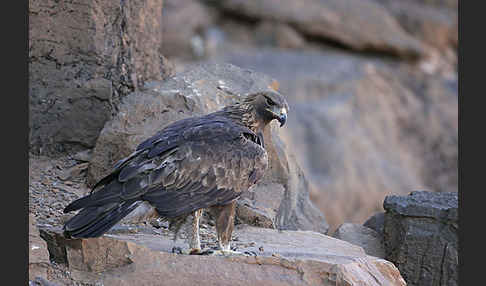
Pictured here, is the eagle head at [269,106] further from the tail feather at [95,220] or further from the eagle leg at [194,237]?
the tail feather at [95,220]

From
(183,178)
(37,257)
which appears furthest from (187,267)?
(37,257)

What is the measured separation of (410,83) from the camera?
2180cm

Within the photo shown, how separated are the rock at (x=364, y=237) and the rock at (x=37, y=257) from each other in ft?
13.4

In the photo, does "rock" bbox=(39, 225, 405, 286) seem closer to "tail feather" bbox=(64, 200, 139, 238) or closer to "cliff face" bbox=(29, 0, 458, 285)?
"cliff face" bbox=(29, 0, 458, 285)

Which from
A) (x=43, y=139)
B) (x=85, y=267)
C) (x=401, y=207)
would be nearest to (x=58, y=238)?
(x=85, y=267)

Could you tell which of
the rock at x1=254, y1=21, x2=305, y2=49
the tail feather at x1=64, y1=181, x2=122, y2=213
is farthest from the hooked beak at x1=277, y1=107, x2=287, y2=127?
the rock at x1=254, y1=21, x2=305, y2=49

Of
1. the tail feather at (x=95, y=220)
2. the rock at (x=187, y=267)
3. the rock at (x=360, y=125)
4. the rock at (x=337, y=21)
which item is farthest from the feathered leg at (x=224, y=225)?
the rock at (x=337, y=21)

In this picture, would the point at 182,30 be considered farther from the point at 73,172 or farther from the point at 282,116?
the point at 282,116

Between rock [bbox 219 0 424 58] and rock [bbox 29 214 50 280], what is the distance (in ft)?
55.9

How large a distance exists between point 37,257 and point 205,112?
121 inches

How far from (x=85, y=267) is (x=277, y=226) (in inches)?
119

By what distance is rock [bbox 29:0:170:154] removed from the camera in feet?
29.7

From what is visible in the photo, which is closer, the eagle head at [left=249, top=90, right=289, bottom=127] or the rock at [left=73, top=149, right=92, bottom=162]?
the eagle head at [left=249, top=90, right=289, bottom=127]

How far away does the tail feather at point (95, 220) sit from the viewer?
21.0 ft
